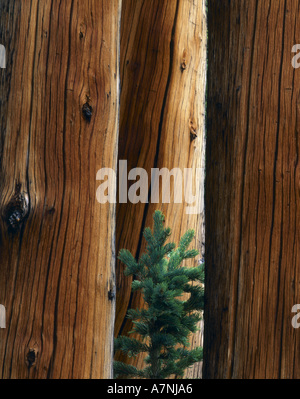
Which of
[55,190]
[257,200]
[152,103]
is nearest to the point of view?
[257,200]

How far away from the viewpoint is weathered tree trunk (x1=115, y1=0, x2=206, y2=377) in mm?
3205

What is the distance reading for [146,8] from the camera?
10.7ft

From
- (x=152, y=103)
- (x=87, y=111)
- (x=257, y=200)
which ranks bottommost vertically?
(x=257, y=200)

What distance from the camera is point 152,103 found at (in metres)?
3.23

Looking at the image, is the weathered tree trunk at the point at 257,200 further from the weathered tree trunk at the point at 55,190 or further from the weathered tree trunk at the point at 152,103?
the weathered tree trunk at the point at 152,103

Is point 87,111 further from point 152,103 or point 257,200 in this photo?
point 152,103

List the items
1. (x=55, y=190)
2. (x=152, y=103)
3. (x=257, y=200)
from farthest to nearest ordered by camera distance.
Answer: (x=152, y=103) → (x=55, y=190) → (x=257, y=200)

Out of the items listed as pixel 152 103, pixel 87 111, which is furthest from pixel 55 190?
pixel 152 103

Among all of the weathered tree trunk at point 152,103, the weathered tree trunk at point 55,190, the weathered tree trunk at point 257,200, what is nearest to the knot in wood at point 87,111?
the weathered tree trunk at point 55,190

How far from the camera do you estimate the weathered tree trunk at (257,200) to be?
1930mm

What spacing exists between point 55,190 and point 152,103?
A: 130 cm

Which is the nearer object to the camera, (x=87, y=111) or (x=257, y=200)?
(x=257, y=200)
